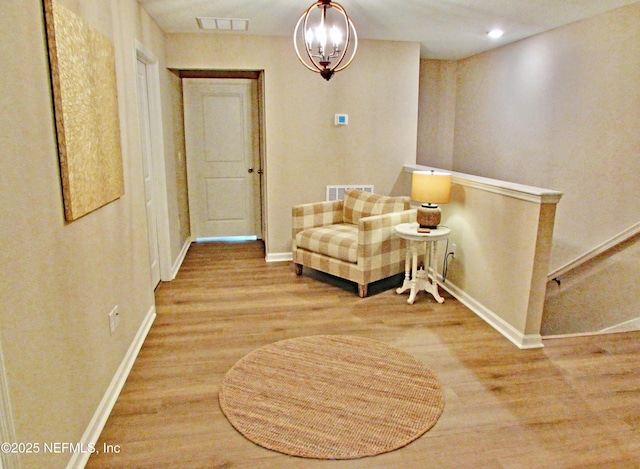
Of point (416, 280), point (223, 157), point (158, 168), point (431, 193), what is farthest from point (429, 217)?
point (223, 157)

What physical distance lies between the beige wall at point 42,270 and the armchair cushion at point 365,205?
2.58 meters

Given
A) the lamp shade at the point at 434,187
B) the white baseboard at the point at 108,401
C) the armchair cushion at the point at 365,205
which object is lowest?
the white baseboard at the point at 108,401

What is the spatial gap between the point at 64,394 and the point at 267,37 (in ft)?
12.7

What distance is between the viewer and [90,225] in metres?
2.18

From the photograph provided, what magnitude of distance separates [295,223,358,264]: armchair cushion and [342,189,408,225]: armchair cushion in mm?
162

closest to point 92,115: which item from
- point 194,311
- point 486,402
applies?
point 194,311

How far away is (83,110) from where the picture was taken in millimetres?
2059

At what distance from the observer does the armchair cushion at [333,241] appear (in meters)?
3.99

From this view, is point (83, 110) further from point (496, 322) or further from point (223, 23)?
point (496, 322)

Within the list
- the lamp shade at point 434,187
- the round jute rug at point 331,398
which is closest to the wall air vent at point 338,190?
the lamp shade at point 434,187

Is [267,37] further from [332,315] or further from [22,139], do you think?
[22,139]

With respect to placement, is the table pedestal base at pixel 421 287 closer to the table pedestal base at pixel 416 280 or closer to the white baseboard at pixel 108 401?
the table pedestal base at pixel 416 280

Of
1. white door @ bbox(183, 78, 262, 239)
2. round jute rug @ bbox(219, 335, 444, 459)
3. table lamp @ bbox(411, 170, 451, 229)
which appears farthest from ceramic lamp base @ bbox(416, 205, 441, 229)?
white door @ bbox(183, 78, 262, 239)

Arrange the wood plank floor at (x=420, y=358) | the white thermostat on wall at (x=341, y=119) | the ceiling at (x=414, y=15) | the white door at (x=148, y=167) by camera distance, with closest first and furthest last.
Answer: the wood plank floor at (x=420, y=358) < the ceiling at (x=414, y=15) < the white door at (x=148, y=167) < the white thermostat on wall at (x=341, y=119)
